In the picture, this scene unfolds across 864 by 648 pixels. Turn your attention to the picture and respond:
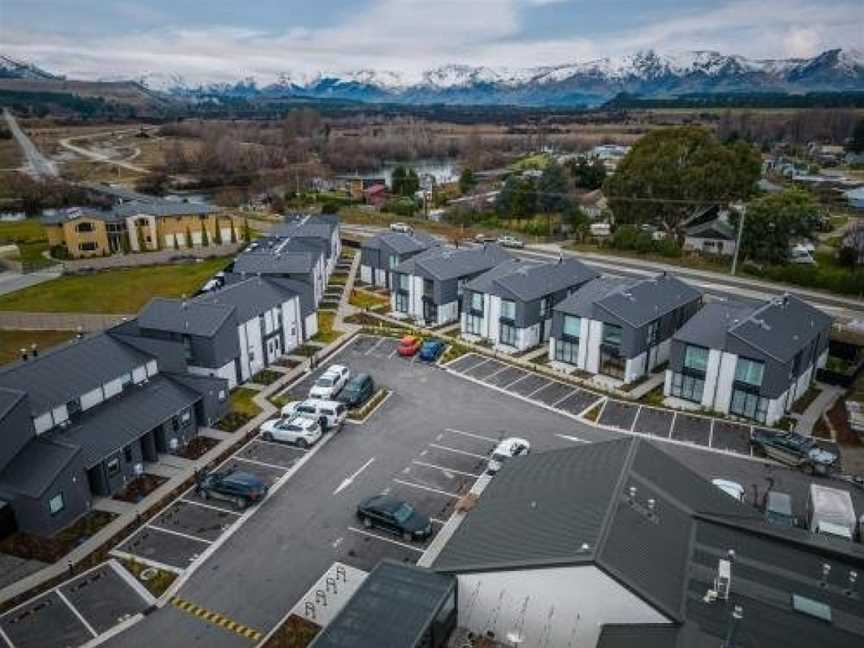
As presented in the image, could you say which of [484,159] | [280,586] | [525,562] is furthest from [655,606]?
[484,159]

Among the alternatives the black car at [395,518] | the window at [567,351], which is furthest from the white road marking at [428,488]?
the window at [567,351]

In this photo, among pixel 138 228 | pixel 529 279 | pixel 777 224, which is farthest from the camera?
pixel 138 228

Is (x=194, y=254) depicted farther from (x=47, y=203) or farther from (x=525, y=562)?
(x=525, y=562)

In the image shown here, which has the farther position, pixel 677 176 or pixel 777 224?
pixel 677 176

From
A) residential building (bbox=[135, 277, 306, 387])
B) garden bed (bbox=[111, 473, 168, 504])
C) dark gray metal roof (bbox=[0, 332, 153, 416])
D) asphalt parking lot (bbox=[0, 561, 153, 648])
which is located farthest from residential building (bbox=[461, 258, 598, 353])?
asphalt parking lot (bbox=[0, 561, 153, 648])

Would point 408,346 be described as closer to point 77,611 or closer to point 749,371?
point 749,371

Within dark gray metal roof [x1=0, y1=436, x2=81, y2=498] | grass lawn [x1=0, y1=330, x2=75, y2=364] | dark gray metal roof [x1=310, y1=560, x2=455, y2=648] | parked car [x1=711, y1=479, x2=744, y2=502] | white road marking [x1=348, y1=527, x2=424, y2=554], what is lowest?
white road marking [x1=348, y1=527, x2=424, y2=554]

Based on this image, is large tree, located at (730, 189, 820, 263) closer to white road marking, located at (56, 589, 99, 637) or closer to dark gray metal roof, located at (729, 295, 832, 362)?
dark gray metal roof, located at (729, 295, 832, 362)

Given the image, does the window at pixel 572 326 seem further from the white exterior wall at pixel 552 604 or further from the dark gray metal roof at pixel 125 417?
the white exterior wall at pixel 552 604

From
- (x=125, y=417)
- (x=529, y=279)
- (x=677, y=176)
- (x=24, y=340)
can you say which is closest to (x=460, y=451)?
(x=125, y=417)
